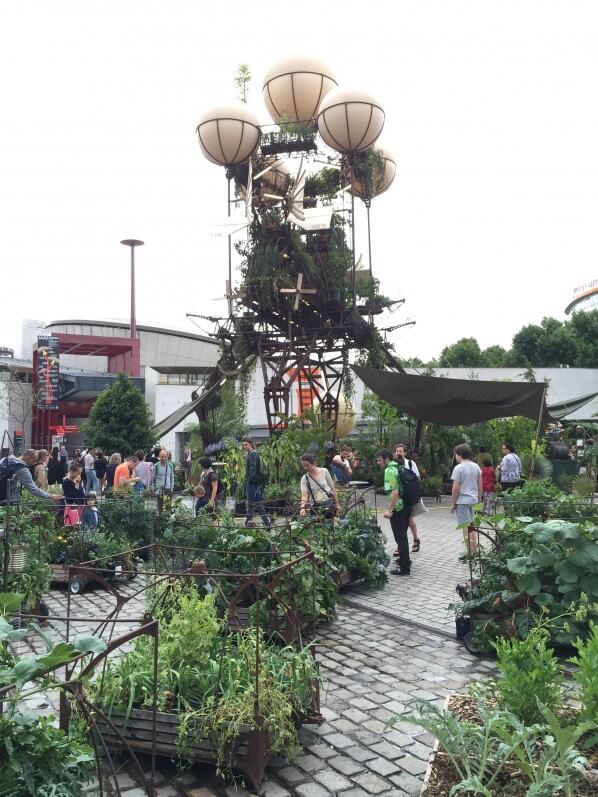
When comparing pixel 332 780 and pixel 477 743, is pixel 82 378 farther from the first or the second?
pixel 477 743

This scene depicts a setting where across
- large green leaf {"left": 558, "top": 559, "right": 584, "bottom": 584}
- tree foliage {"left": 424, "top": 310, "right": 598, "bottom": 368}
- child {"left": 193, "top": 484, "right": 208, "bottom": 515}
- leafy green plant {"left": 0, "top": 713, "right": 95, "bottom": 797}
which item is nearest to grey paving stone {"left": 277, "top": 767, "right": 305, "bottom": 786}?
leafy green plant {"left": 0, "top": 713, "right": 95, "bottom": 797}

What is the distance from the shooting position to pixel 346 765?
3.63m

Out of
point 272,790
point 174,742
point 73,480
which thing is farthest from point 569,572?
point 73,480

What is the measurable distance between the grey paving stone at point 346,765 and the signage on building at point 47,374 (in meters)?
35.5

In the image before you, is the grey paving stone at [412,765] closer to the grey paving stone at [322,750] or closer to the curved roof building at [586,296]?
the grey paving stone at [322,750]

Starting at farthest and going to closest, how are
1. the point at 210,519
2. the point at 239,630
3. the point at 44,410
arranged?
the point at 44,410
the point at 210,519
the point at 239,630

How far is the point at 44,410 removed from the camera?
38.7 metres

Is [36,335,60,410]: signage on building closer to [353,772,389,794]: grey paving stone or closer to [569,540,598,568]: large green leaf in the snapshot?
[569,540,598,568]: large green leaf

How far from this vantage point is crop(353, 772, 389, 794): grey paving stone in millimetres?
3357

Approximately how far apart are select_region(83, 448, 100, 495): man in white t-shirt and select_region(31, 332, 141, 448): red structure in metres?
23.5

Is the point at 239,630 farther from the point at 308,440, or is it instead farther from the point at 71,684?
the point at 308,440

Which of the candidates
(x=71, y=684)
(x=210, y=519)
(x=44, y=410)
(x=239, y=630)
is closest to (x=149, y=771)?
(x=239, y=630)

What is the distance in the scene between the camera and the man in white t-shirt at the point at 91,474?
14.3 m

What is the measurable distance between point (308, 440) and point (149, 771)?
12.3 m
